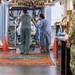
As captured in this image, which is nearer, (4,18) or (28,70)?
(28,70)

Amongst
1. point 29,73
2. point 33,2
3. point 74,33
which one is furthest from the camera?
point 33,2

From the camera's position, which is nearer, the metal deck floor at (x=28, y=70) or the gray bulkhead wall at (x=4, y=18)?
the metal deck floor at (x=28, y=70)

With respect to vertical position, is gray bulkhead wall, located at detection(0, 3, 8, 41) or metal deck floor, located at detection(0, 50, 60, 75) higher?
gray bulkhead wall, located at detection(0, 3, 8, 41)

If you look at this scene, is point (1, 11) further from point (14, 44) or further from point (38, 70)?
point (38, 70)

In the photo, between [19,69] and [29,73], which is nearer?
[29,73]

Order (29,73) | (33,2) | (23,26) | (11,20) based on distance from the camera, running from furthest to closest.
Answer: (11,20), (33,2), (23,26), (29,73)

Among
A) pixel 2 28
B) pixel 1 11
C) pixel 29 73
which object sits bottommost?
pixel 29 73

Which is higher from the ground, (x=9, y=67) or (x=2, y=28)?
(x=2, y=28)

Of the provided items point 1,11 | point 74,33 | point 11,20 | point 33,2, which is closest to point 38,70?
point 74,33

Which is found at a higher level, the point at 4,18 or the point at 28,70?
the point at 4,18

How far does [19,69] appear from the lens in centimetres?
819

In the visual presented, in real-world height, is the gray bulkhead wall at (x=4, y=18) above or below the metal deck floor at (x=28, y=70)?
above

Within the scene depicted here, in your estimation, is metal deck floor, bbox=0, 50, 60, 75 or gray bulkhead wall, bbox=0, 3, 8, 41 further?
gray bulkhead wall, bbox=0, 3, 8, 41

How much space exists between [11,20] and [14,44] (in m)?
3.32
